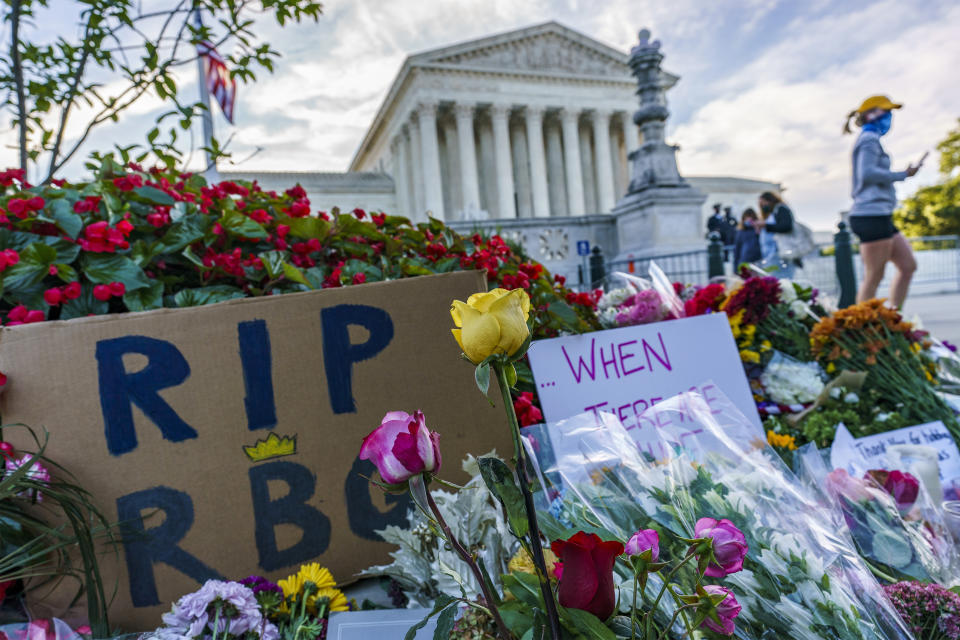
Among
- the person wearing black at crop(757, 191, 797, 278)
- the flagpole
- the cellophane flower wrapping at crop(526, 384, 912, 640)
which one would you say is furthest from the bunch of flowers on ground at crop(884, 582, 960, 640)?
the person wearing black at crop(757, 191, 797, 278)

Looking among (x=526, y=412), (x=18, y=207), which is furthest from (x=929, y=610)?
(x=18, y=207)

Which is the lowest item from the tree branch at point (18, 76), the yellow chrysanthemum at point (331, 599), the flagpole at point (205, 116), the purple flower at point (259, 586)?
the yellow chrysanthemum at point (331, 599)

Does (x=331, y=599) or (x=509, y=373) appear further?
(x=331, y=599)

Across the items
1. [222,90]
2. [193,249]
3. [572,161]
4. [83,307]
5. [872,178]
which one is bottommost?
[83,307]

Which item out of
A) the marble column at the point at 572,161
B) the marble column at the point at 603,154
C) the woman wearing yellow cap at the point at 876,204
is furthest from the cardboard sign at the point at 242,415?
the marble column at the point at 603,154

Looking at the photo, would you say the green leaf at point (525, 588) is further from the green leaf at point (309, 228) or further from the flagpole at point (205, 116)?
the flagpole at point (205, 116)

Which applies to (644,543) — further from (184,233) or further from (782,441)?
(184,233)

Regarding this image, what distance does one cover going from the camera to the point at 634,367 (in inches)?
57.5

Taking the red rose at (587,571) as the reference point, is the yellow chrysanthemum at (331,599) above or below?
below

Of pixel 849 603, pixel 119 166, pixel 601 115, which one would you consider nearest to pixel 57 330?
pixel 119 166

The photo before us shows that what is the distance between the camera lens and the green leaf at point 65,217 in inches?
53.4

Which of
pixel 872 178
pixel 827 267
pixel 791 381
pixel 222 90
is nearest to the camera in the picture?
pixel 791 381

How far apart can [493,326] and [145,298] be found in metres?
1.22

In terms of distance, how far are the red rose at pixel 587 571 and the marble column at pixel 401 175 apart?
2753 cm
